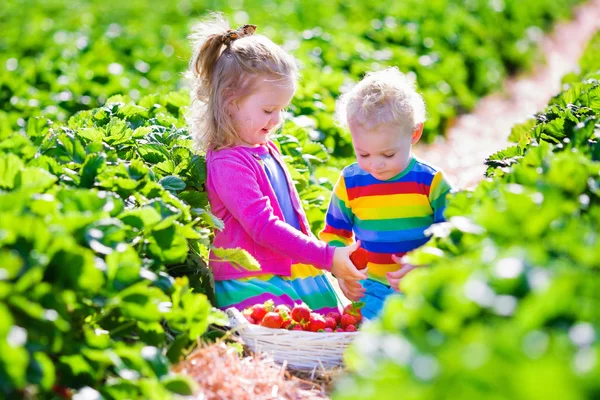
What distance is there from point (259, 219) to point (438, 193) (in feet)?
2.68

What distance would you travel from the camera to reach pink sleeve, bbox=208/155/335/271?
3764 mm

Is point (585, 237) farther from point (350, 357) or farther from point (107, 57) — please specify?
point (107, 57)

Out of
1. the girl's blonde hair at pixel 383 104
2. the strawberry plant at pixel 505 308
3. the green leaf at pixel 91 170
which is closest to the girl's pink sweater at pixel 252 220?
the girl's blonde hair at pixel 383 104

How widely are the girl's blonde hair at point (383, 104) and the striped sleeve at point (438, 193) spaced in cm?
26

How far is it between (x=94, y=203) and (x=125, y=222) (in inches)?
8.7

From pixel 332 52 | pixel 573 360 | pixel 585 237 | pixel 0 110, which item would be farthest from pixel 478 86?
pixel 573 360

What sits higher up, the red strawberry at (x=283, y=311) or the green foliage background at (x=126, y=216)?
the green foliage background at (x=126, y=216)

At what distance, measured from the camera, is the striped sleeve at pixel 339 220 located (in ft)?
13.0

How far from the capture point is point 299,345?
342 centimetres

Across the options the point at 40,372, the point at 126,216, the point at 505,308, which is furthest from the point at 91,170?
the point at 505,308

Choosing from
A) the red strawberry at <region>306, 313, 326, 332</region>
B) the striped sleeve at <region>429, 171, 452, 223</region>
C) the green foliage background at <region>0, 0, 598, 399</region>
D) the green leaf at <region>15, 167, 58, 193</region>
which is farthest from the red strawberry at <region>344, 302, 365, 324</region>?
the green leaf at <region>15, 167, 58, 193</region>

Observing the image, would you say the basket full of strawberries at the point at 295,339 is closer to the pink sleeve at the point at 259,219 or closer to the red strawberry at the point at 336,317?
the red strawberry at the point at 336,317

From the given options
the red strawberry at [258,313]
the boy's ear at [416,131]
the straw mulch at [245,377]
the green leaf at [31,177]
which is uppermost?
the boy's ear at [416,131]

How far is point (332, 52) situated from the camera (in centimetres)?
839
